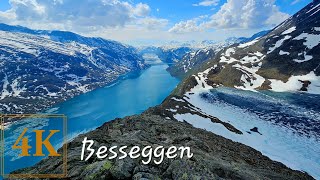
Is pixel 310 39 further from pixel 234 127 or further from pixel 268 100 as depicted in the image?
pixel 234 127

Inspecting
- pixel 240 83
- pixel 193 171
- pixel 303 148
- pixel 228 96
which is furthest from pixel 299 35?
pixel 193 171

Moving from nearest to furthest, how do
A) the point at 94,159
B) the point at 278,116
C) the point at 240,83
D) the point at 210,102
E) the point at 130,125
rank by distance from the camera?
the point at 94,159, the point at 130,125, the point at 278,116, the point at 210,102, the point at 240,83

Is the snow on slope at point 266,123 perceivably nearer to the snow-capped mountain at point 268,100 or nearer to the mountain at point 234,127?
the snow-capped mountain at point 268,100

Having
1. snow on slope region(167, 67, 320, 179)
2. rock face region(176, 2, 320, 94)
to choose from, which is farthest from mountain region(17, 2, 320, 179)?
rock face region(176, 2, 320, 94)

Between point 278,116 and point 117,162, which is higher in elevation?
point 117,162

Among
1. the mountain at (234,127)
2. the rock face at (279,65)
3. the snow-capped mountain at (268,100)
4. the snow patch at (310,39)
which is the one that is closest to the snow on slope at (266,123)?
the snow-capped mountain at (268,100)

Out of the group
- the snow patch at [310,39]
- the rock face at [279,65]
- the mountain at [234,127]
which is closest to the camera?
the mountain at [234,127]

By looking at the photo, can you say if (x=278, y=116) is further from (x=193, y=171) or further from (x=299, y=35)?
(x=299, y=35)

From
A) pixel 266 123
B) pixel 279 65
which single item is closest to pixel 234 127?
pixel 266 123

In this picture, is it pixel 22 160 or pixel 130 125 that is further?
pixel 22 160
